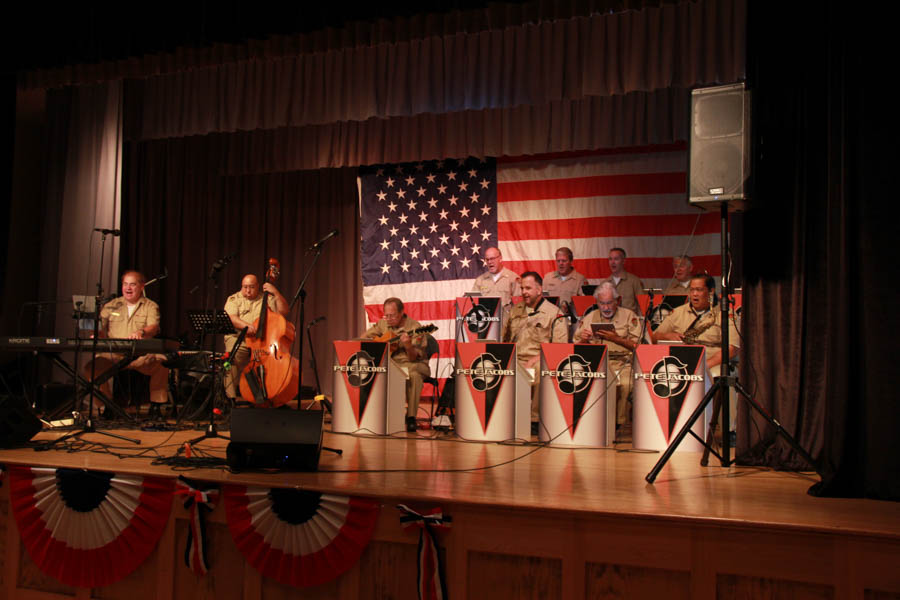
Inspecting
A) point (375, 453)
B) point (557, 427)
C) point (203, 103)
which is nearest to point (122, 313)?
point (203, 103)

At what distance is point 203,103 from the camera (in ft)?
26.1

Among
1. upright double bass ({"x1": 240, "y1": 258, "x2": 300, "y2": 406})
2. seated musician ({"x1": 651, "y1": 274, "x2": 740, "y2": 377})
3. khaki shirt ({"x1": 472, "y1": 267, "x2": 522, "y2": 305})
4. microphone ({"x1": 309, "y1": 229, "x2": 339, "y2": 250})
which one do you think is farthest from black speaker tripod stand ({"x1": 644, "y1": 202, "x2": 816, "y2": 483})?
khaki shirt ({"x1": 472, "y1": 267, "x2": 522, "y2": 305})

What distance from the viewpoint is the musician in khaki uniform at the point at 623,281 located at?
25.2 ft

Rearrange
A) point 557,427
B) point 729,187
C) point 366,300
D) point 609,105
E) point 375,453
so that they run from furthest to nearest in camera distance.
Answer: point 366,300, point 609,105, point 557,427, point 375,453, point 729,187

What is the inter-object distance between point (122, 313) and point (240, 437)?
4.39 meters

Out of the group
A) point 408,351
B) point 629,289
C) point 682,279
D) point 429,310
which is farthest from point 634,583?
point 429,310

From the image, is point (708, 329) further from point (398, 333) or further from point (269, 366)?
point (269, 366)


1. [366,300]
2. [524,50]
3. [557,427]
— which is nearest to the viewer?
[557,427]

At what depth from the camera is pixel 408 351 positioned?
6449 millimetres

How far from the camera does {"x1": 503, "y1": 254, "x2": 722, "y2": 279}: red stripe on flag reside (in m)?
7.57

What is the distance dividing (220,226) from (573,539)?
28.1ft

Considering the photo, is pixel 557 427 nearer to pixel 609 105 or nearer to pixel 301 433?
pixel 301 433

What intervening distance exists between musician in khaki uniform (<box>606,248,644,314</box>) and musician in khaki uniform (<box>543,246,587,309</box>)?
0.37 metres

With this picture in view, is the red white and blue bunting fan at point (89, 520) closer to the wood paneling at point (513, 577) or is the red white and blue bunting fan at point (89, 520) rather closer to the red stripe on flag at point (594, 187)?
the wood paneling at point (513, 577)
